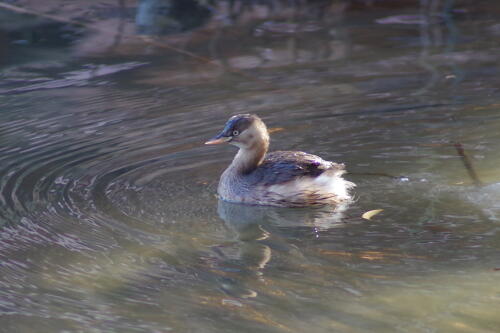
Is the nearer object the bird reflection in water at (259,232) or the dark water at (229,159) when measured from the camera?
the dark water at (229,159)

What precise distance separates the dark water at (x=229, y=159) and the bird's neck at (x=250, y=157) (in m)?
0.37

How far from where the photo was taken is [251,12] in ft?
46.9

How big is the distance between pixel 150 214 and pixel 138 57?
18.5ft

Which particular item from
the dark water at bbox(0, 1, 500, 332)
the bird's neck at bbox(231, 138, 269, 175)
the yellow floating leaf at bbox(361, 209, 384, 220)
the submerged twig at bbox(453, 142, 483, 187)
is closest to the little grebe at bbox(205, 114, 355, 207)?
the bird's neck at bbox(231, 138, 269, 175)

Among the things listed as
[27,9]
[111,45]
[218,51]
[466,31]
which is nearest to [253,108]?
[218,51]

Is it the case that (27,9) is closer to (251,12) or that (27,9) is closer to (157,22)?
(157,22)

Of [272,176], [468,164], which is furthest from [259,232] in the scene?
[468,164]

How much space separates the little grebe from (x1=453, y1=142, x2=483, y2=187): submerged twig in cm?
102

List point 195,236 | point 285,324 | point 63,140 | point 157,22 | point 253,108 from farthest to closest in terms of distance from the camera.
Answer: point 157,22 → point 253,108 → point 63,140 → point 195,236 → point 285,324

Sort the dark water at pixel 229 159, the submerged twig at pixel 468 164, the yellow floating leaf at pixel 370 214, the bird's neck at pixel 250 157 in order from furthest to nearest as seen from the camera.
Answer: the bird's neck at pixel 250 157
the submerged twig at pixel 468 164
the yellow floating leaf at pixel 370 214
the dark water at pixel 229 159

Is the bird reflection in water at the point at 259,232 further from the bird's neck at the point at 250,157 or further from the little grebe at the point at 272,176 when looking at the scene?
the bird's neck at the point at 250,157

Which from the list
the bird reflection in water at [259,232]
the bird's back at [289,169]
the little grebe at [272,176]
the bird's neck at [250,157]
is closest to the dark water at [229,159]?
the bird reflection in water at [259,232]

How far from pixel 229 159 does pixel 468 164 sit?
224 cm

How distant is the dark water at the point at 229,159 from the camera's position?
563cm
